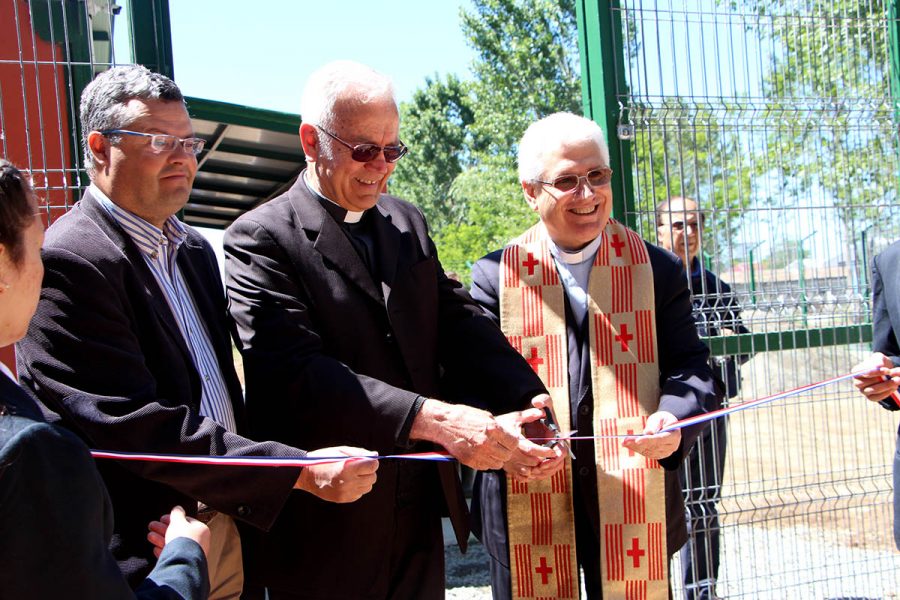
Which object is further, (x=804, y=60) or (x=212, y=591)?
(x=804, y=60)

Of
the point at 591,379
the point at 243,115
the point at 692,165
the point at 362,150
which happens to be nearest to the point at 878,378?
the point at 591,379

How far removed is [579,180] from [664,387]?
2.80ft

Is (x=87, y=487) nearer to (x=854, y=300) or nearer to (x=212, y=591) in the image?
(x=212, y=591)

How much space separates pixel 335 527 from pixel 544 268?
4.42 feet

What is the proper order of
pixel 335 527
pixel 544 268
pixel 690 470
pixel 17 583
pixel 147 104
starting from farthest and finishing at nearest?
pixel 690 470 → pixel 544 268 → pixel 335 527 → pixel 147 104 → pixel 17 583

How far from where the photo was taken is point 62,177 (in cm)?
373

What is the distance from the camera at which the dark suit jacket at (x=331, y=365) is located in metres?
2.72

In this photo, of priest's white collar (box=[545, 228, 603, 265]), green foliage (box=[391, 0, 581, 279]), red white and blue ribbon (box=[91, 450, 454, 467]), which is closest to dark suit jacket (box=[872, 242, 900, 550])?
priest's white collar (box=[545, 228, 603, 265])

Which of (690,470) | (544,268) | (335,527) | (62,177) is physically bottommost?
(690,470)

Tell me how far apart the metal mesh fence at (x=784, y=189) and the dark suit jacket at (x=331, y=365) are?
6.00ft

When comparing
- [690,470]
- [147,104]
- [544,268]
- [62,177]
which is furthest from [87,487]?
[690,470]

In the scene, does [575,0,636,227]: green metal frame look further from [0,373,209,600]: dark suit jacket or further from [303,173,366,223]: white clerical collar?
[0,373,209,600]: dark suit jacket

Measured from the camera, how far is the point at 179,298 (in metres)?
2.73

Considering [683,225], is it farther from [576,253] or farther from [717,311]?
[576,253]
